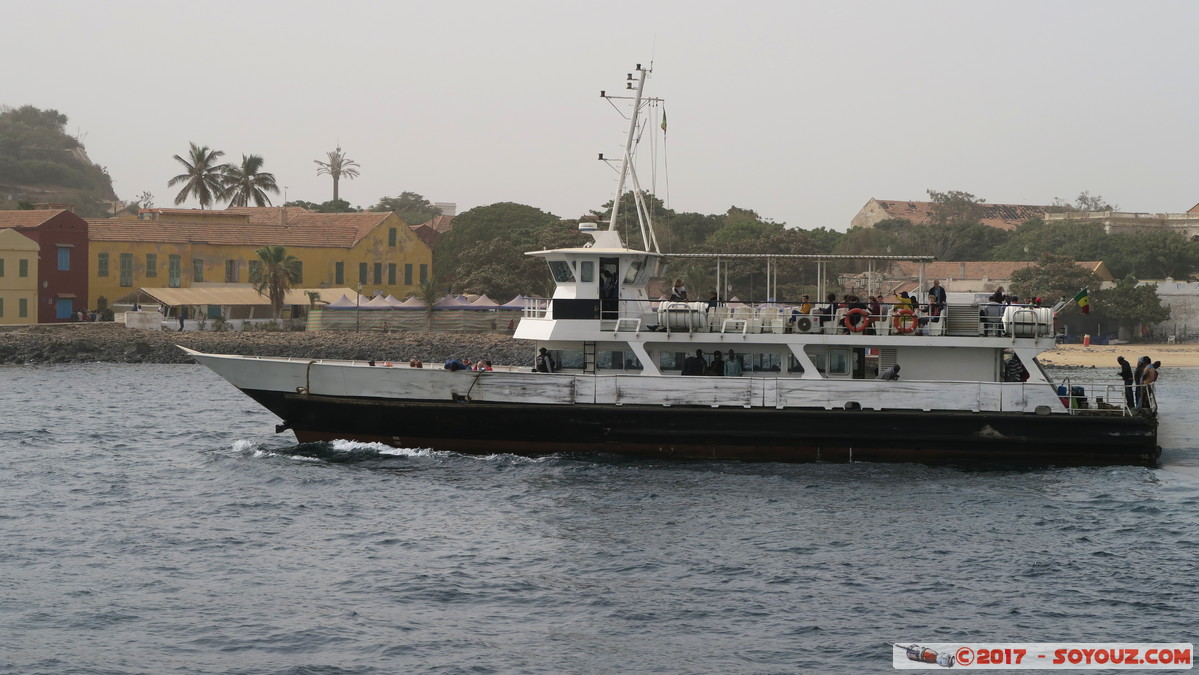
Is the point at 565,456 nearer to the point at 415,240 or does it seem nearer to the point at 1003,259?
the point at 415,240

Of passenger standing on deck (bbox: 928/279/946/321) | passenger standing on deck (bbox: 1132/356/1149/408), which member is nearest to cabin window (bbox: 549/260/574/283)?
passenger standing on deck (bbox: 928/279/946/321)

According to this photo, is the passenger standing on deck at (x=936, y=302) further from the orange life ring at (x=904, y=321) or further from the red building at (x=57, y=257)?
the red building at (x=57, y=257)

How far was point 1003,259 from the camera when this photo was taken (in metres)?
88.7

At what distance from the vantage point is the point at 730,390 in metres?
23.8

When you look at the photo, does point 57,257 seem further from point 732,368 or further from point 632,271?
point 732,368

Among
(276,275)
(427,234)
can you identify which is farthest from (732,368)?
(427,234)

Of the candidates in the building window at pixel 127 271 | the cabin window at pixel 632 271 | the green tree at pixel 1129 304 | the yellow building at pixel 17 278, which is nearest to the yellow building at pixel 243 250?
the building window at pixel 127 271

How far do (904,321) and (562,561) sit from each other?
9.92 m

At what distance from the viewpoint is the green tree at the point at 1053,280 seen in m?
72.1

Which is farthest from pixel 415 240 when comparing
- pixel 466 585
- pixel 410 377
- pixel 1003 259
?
pixel 466 585

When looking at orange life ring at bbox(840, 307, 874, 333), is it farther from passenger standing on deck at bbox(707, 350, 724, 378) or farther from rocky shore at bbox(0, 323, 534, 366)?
rocky shore at bbox(0, 323, 534, 366)

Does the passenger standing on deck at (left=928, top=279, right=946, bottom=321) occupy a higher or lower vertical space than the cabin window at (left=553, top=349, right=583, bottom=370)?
higher

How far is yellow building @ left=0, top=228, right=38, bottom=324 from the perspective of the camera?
6184 cm

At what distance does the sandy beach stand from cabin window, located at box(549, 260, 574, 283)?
4178cm
